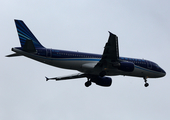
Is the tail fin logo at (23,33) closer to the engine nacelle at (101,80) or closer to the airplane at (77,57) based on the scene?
the airplane at (77,57)

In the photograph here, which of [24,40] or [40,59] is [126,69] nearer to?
[40,59]

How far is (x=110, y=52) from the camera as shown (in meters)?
30.2

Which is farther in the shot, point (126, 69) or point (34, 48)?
point (126, 69)

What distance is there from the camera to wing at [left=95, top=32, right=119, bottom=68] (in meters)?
28.6

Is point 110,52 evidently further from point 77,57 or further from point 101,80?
point 101,80

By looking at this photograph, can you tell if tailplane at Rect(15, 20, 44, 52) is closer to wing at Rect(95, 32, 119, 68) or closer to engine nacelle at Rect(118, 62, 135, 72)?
wing at Rect(95, 32, 119, 68)

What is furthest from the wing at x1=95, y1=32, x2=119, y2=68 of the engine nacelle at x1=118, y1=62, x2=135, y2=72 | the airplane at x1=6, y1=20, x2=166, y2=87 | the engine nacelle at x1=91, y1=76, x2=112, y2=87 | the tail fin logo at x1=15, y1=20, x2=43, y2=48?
the tail fin logo at x1=15, y1=20, x2=43, y2=48

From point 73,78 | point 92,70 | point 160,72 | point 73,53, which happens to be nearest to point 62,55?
point 73,53

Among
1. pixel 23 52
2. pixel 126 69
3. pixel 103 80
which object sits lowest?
pixel 103 80

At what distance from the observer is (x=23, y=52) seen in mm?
29656

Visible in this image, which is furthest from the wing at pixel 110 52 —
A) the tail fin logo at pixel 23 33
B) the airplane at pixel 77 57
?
the tail fin logo at pixel 23 33

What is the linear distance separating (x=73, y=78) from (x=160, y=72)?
37.3 ft

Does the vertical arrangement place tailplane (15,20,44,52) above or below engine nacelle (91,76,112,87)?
above

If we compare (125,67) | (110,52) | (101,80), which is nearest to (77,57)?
(110,52)
